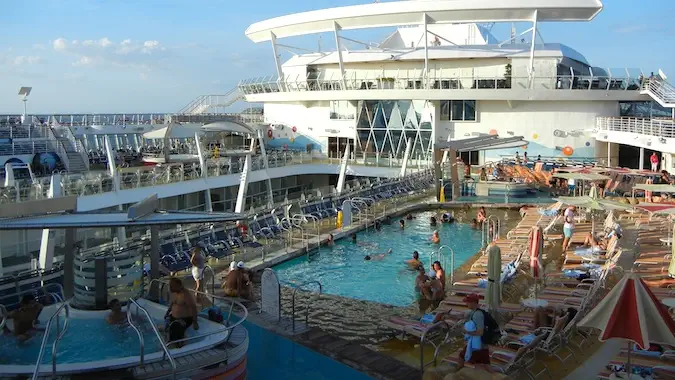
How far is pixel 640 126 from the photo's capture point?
2519cm

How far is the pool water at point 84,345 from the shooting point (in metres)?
5.95

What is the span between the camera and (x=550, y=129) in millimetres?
29188

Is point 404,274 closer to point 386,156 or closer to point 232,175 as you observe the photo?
point 232,175

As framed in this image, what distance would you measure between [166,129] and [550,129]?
17261 millimetres

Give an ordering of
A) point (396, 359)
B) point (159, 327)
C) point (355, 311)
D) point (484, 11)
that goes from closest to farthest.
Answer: point (159, 327) < point (396, 359) < point (355, 311) < point (484, 11)

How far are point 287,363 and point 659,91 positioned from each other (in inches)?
994

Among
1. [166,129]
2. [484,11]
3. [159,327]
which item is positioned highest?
[484,11]

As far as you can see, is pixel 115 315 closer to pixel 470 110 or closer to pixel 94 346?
pixel 94 346

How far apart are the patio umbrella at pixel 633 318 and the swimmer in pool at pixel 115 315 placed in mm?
4854

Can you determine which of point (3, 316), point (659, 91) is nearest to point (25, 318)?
point (3, 316)

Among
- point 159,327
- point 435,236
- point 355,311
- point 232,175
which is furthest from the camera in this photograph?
point 232,175

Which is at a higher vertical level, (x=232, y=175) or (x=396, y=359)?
(x=232, y=175)

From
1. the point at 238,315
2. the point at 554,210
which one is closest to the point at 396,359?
the point at 238,315

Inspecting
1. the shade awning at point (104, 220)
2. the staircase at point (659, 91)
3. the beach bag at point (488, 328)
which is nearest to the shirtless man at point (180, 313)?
the shade awning at point (104, 220)
